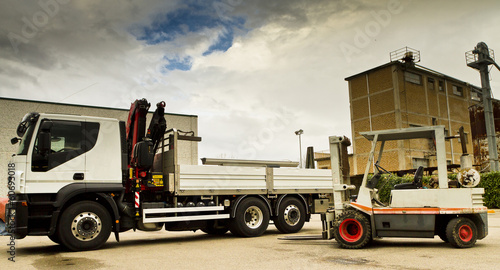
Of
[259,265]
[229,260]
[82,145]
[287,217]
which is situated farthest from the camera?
[287,217]

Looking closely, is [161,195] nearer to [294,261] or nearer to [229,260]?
[229,260]

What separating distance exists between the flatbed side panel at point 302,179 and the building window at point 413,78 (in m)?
28.8

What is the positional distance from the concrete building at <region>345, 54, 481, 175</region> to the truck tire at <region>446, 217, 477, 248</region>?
3079 cm

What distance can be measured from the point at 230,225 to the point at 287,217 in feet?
6.09

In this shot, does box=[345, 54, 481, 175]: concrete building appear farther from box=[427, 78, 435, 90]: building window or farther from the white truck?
the white truck

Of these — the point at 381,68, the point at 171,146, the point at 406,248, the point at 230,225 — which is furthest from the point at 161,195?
the point at 381,68

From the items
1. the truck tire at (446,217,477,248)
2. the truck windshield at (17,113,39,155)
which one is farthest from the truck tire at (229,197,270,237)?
the truck windshield at (17,113,39,155)

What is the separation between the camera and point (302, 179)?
531 inches

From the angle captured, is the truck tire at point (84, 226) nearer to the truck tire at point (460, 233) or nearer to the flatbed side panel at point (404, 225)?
the flatbed side panel at point (404, 225)

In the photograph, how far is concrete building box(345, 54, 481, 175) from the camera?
3909 centimetres

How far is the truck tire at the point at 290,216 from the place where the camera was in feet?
42.5

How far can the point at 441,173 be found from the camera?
899 centimetres

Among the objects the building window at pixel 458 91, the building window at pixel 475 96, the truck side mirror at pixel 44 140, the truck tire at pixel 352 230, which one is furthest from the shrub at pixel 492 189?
the building window at pixel 475 96

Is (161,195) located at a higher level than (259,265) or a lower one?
higher
